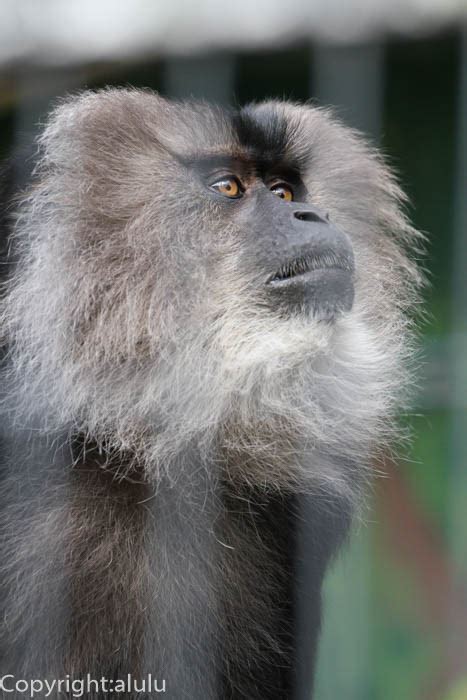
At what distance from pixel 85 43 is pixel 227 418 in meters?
1.12

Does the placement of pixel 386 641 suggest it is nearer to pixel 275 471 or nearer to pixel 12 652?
pixel 275 471

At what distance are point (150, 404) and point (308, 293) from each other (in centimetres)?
29

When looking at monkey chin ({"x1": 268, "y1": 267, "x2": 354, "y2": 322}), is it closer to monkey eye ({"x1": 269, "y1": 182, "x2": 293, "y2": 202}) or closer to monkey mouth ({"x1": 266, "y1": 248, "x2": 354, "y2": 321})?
monkey mouth ({"x1": 266, "y1": 248, "x2": 354, "y2": 321})

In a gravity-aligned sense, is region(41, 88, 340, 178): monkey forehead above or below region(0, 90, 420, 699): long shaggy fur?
above

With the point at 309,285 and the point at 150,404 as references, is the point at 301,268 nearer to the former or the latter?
the point at 309,285

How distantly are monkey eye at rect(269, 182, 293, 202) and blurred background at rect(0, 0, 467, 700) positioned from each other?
347mm

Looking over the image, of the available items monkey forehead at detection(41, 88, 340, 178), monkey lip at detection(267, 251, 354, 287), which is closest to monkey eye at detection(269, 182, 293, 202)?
monkey forehead at detection(41, 88, 340, 178)

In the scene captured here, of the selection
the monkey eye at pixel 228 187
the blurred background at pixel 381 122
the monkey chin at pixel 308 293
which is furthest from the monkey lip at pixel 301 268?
the blurred background at pixel 381 122

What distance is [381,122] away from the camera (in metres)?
2.68

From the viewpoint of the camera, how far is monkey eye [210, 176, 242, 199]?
161 centimetres

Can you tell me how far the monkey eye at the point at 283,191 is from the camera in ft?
5.66

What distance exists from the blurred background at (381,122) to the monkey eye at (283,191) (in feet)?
1.14

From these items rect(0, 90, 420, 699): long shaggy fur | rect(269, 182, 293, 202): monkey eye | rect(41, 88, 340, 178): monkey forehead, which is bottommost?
rect(0, 90, 420, 699): long shaggy fur

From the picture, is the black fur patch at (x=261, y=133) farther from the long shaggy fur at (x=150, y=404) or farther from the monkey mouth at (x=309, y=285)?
the monkey mouth at (x=309, y=285)
